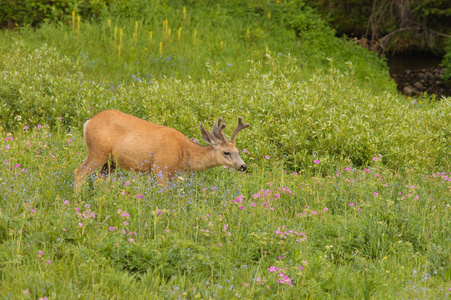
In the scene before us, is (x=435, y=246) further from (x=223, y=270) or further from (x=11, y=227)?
(x=11, y=227)

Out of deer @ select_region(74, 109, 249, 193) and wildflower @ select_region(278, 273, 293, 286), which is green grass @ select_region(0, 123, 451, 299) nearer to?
wildflower @ select_region(278, 273, 293, 286)

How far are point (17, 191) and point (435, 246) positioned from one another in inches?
153

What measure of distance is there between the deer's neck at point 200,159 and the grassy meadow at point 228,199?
7.2 inches

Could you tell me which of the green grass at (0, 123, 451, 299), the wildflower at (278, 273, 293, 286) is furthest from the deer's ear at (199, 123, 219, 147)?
the wildflower at (278, 273, 293, 286)

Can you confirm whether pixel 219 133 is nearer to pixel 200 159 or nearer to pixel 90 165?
pixel 200 159

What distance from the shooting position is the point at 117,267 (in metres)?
3.99

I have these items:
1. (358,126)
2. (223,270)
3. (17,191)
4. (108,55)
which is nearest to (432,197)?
(358,126)

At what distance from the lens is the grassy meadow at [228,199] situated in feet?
12.9

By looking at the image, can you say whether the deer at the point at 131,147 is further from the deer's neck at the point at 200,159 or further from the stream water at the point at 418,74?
the stream water at the point at 418,74

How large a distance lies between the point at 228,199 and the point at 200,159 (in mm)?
1149

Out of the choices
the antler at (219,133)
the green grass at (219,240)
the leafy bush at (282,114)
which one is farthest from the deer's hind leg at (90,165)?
the leafy bush at (282,114)

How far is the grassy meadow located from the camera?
393cm

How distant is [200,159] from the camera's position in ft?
21.7

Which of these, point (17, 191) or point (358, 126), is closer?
point (17, 191)
